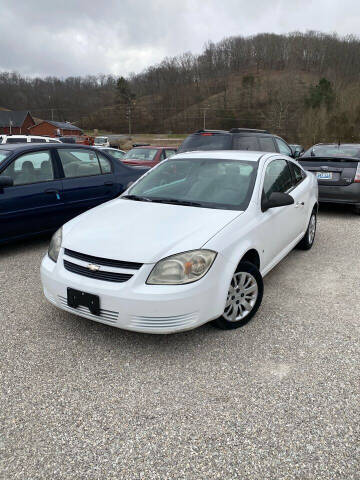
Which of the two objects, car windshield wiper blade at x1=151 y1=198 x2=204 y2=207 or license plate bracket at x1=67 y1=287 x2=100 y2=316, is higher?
car windshield wiper blade at x1=151 y1=198 x2=204 y2=207

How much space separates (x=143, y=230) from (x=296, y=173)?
278 centimetres

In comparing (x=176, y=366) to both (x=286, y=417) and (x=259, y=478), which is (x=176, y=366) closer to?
(x=286, y=417)

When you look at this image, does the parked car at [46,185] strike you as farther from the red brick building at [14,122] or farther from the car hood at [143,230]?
the red brick building at [14,122]

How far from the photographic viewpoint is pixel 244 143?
25.0 ft

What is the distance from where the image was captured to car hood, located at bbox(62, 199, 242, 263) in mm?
2768

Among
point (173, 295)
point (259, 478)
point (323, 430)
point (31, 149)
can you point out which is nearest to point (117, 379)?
point (173, 295)

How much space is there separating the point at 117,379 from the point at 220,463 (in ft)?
3.12

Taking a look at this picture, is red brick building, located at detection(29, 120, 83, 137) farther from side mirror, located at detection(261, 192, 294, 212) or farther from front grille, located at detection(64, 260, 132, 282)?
front grille, located at detection(64, 260, 132, 282)

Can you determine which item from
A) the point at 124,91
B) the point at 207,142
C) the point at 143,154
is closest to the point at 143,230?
the point at 207,142

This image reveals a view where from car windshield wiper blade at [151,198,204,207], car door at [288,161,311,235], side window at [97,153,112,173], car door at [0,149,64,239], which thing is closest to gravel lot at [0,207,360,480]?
car windshield wiper blade at [151,198,204,207]

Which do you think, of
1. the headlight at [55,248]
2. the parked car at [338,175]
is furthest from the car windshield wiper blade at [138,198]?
the parked car at [338,175]

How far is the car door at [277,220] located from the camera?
11.8 feet

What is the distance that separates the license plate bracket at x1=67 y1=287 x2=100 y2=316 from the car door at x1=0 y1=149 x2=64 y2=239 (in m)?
2.58

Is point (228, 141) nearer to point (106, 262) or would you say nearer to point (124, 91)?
point (106, 262)
